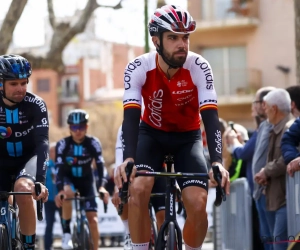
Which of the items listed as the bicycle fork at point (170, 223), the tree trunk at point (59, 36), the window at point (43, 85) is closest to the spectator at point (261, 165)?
the bicycle fork at point (170, 223)

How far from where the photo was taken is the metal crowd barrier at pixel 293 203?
9.70m

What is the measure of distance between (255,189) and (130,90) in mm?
4166

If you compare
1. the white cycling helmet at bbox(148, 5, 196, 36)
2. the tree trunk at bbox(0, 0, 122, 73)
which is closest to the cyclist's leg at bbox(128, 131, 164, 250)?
the white cycling helmet at bbox(148, 5, 196, 36)

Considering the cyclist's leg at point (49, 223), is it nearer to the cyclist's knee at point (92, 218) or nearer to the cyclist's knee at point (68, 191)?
the cyclist's knee at point (68, 191)

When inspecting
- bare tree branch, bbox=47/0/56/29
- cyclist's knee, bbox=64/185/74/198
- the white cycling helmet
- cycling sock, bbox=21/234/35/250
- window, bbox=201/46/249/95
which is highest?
window, bbox=201/46/249/95

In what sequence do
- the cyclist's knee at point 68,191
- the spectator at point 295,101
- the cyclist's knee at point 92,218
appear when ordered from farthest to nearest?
the cyclist's knee at point 68,191 < the cyclist's knee at point 92,218 < the spectator at point 295,101

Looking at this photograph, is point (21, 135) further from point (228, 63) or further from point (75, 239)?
point (228, 63)

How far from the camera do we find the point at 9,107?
955 centimetres

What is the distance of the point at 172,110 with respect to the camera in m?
8.62

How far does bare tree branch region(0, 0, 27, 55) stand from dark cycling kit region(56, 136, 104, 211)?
4953 millimetres

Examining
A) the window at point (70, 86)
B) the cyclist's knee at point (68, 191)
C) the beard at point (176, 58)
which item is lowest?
the cyclist's knee at point (68, 191)

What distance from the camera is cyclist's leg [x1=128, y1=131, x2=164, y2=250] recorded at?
822cm

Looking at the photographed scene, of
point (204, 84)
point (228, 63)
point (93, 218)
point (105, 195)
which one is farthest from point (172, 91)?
point (228, 63)

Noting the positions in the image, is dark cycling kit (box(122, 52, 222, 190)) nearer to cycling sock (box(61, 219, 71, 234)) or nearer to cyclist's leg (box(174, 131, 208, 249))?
cyclist's leg (box(174, 131, 208, 249))
